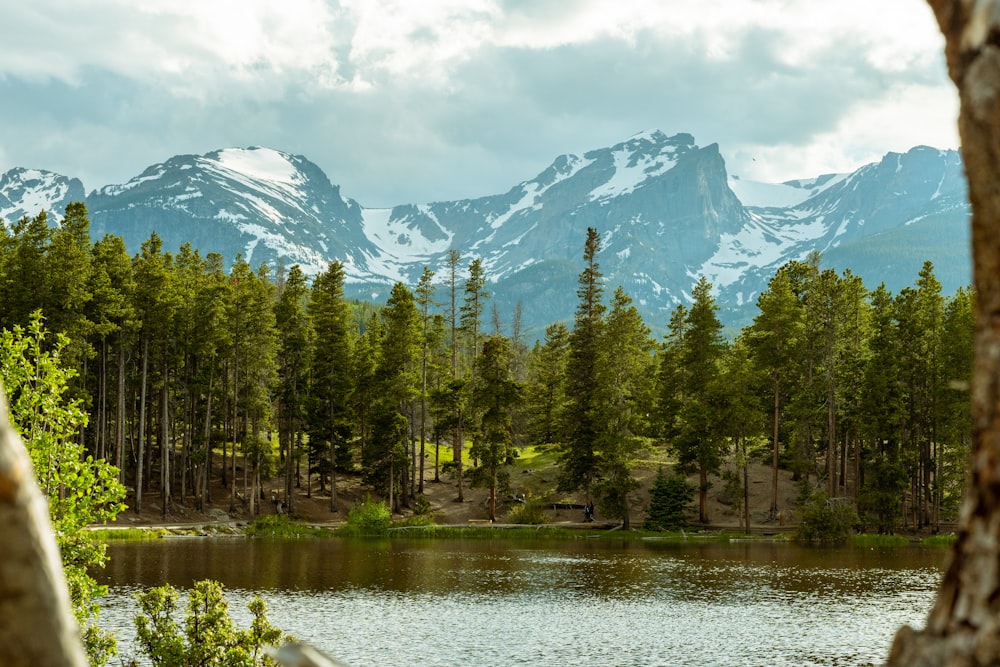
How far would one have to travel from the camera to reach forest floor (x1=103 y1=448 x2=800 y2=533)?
5616 cm

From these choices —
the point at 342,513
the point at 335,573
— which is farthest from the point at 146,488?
the point at 335,573

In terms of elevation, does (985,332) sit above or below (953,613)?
above

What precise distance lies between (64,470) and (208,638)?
3120 mm

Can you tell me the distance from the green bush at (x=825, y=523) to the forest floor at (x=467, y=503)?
331cm

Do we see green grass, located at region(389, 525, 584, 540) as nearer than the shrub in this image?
No

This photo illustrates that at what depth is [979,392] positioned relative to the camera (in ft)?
7.61

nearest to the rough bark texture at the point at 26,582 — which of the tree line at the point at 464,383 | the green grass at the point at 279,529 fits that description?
the tree line at the point at 464,383

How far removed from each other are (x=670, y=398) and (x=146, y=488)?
35368 millimetres

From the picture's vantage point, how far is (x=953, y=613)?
90.7 inches

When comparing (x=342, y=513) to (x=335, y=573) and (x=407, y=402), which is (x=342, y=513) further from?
(x=335, y=573)

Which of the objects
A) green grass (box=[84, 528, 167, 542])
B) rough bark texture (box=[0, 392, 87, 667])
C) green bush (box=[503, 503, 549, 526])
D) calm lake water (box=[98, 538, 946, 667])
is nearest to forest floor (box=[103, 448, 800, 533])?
green bush (box=[503, 503, 549, 526])

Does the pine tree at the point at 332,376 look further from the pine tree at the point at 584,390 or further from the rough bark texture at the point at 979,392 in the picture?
the rough bark texture at the point at 979,392

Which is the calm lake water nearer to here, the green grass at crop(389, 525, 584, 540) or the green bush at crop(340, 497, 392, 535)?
the green grass at crop(389, 525, 584, 540)

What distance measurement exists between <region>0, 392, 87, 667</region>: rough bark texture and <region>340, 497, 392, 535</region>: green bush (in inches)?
2139
